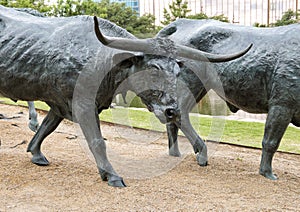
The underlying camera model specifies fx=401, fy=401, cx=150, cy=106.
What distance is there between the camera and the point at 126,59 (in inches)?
151

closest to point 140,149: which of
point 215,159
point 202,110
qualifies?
point 215,159

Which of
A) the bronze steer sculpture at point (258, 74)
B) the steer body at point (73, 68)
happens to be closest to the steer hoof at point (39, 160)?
the steer body at point (73, 68)

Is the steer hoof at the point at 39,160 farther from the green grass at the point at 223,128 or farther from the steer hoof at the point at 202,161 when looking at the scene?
the steer hoof at the point at 202,161

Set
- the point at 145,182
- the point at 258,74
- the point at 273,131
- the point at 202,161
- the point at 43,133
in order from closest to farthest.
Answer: the point at 145,182 → the point at 273,131 → the point at 258,74 → the point at 43,133 → the point at 202,161

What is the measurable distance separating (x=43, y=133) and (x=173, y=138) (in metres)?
1.95

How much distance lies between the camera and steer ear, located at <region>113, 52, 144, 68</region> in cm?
377

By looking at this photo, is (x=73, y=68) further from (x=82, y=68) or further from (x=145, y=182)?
(x=145, y=182)

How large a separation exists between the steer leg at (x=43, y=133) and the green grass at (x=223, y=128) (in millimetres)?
1137

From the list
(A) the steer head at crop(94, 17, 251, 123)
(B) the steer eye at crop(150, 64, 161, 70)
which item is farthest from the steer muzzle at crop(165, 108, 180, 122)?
(B) the steer eye at crop(150, 64, 161, 70)

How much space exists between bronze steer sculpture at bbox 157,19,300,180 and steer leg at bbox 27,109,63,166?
1.72 metres

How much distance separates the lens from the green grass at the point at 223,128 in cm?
627

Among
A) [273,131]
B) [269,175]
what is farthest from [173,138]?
[273,131]

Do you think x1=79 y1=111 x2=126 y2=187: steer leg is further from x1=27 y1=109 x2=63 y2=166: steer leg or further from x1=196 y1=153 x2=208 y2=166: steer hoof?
x1=196 y1=153 x2=208 y2=166: steer hoof

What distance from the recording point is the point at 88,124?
417 cm
